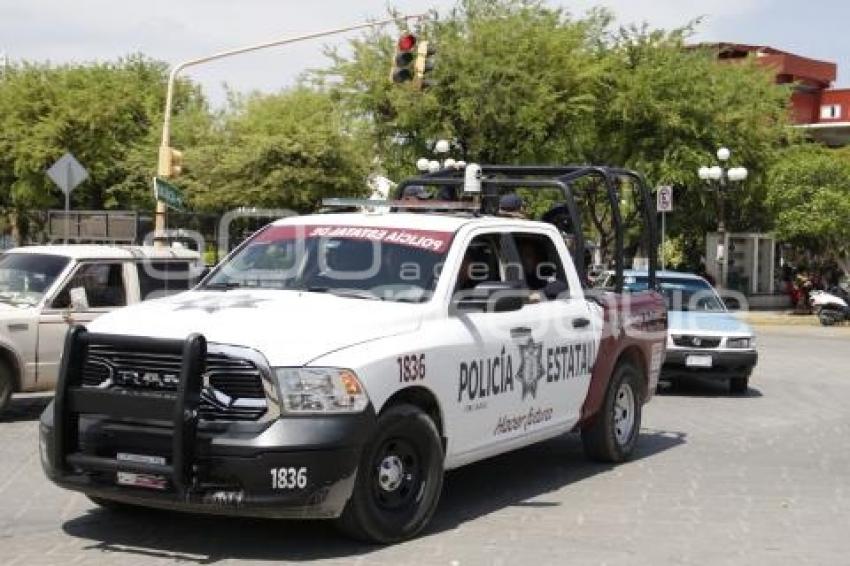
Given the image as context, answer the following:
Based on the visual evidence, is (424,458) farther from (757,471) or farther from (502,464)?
(757,471)

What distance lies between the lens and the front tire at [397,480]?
6.24 m

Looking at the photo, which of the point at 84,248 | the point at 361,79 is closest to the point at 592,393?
the point at 84,248

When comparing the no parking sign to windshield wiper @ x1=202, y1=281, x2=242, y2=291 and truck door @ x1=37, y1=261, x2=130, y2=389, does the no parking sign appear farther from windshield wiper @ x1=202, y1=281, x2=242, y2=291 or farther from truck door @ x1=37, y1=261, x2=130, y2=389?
windshield wiper @ x1=202, y1=281, x2=242, y2=291

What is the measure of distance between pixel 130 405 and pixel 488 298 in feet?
7.79

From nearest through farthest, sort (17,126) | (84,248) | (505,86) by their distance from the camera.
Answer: (84,248)
(505,86)
(17,126)

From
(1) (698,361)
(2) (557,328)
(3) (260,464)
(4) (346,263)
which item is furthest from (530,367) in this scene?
(1) (698,361)

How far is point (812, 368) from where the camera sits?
61.5ft

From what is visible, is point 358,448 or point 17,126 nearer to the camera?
point 358,448

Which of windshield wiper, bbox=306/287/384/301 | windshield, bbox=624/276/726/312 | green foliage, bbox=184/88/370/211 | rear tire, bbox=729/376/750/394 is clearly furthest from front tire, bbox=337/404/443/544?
green foliage, bbox=184/88/370/211

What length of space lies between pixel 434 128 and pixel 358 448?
92.6 ft

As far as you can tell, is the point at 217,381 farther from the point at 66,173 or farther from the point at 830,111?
the point at 830,111

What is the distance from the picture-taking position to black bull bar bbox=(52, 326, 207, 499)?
5.82m

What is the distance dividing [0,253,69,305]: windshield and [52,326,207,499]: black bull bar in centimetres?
520

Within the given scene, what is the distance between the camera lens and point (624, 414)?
31.4 ft
